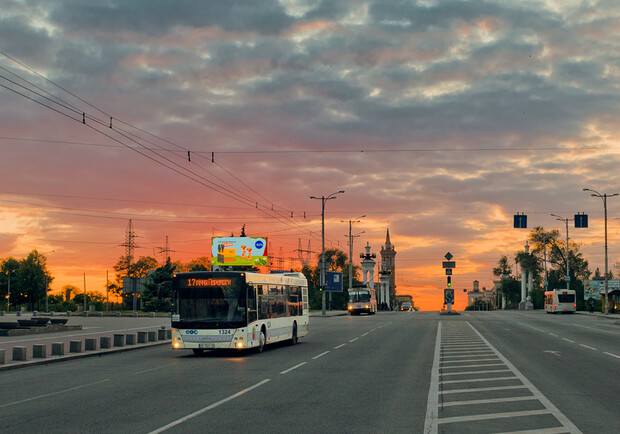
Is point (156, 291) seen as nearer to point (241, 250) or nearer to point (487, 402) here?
point (241, 250)

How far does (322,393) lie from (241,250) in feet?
221

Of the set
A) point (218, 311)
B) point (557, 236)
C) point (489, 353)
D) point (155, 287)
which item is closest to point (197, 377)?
point (218, 311)

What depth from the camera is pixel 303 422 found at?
1065 cm

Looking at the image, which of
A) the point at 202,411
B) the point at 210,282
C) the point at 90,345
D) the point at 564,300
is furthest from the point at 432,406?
the point at 564,300

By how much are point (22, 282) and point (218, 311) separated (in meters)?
122

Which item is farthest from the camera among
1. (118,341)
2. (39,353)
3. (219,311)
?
(118,341)

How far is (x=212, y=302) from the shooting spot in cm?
2423

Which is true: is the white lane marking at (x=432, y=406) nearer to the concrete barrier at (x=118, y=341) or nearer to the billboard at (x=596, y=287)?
the concrete barrier at (x=118, y=341)

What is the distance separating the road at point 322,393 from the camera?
1055 centimetres

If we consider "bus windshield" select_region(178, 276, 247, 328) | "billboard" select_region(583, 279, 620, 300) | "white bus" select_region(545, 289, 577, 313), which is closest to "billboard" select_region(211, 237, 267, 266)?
"white bus" select_region(545, 289, 577, 313)

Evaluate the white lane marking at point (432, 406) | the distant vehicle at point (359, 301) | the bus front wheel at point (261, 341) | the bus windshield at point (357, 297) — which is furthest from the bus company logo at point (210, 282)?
the bus windshield at point (357, 297)

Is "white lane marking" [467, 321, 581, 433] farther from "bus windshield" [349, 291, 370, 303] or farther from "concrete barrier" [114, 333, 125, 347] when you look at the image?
"bus windshield" [349, 291, 370, 303]

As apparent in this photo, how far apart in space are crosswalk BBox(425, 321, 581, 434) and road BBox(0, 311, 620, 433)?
0.02m

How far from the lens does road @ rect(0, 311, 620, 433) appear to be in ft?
34.6
